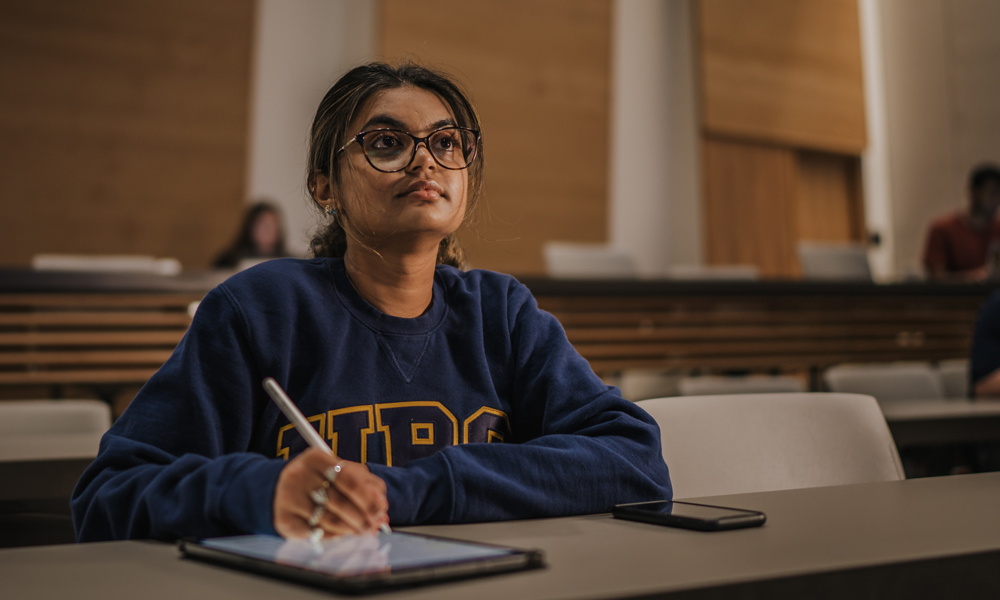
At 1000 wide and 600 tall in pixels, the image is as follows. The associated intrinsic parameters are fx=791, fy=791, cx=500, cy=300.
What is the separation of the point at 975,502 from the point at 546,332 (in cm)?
58

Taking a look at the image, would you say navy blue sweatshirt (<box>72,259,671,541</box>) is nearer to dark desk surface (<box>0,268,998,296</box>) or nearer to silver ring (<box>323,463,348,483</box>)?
silver ring (<box>323,463,348,483</box>)

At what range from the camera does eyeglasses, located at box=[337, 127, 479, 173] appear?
1084mm

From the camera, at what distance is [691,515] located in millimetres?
708

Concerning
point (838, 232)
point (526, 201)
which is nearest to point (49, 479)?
point (526, 201)

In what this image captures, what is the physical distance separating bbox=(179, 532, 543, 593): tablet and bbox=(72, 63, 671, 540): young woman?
6 cm

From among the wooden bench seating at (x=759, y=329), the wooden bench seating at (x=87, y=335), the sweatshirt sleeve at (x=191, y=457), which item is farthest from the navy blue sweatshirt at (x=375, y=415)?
the wooden bench seating at (x=759, y=329)

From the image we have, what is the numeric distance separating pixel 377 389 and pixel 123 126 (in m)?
5.13

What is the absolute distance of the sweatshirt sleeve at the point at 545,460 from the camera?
78cm

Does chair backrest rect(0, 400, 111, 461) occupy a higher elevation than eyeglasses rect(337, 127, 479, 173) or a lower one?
lower

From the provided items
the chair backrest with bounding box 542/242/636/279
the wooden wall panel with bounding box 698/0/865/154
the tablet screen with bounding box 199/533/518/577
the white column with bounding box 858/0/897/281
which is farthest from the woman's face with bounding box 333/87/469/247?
the white column with bounding box 858/0/897/281

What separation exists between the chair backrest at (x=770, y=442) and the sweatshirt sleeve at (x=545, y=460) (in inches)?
7.9

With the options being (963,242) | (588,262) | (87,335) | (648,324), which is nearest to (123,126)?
(87,335)

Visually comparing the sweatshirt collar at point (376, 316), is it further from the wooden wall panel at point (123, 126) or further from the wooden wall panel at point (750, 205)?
the wooden wall panel at point (750, 205)

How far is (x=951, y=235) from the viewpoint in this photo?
6090 millimetres
